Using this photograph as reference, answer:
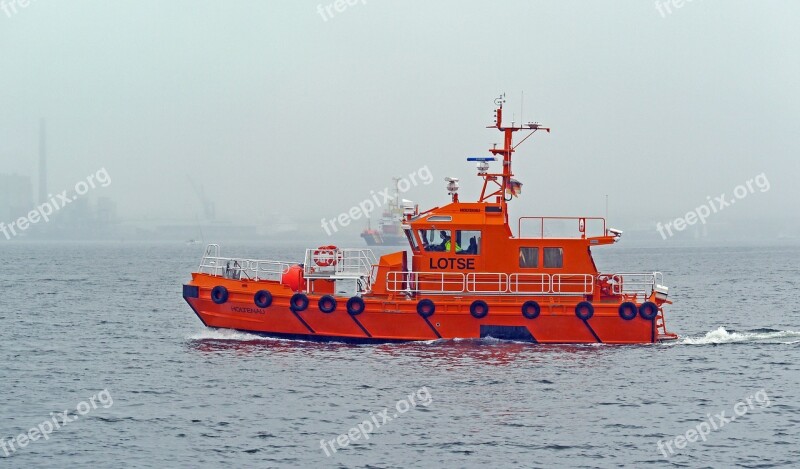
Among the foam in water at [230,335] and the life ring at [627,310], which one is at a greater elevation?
the life ring at [627,310]

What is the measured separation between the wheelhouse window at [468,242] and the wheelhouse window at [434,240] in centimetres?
29

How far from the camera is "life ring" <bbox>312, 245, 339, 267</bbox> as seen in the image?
86.1ft

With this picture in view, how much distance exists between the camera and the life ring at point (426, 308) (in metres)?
25.0

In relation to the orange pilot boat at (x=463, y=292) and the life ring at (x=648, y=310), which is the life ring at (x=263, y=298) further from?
the life ring at (x=648, y=310)

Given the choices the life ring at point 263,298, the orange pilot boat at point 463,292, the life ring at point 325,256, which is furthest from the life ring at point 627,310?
the life ring at point 263,298

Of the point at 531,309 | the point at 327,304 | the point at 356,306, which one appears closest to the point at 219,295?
the point at 327,304

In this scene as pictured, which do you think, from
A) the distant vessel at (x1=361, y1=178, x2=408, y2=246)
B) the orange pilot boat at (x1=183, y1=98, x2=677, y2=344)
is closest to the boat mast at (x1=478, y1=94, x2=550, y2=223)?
the orange pilot boat at (x1=183, y1=98, x2=677, y2=344)

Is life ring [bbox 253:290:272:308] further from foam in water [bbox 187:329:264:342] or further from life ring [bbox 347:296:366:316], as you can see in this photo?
life ring [bbox 347:296:366:316]

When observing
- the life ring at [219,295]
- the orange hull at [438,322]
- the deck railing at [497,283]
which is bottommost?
the orange hull at [438,322]

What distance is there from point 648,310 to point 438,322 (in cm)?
540

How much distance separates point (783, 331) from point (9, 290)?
3818 cm

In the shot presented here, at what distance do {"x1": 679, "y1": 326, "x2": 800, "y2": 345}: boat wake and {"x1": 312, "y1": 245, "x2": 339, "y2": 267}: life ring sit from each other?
10.3 metres

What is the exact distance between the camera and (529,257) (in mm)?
25641

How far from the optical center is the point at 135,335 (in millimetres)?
30844
